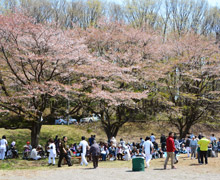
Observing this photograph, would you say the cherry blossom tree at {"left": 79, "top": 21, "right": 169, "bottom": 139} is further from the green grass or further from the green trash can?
the green trash can

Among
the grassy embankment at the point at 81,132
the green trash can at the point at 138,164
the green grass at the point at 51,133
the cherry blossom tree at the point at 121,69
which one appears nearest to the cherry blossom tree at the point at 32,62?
the cherry blossom tree at the point at 121,69

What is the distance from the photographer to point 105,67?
2120cm

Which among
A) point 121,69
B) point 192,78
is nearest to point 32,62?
point 121,69

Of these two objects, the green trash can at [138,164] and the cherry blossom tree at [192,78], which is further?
the cherry blossom tree at [192,78]

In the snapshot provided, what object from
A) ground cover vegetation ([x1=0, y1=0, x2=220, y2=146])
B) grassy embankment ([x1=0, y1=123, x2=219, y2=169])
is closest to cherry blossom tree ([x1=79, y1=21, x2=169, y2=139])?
ground cover vegetation ([x1=0, y1=0, x2=220, y2=146])

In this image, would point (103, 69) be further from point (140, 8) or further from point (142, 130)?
point (140, 8)

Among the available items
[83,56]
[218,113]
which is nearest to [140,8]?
[218,113]

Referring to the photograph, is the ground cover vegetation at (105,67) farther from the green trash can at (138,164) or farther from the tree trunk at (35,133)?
the green trash can at (138,164)

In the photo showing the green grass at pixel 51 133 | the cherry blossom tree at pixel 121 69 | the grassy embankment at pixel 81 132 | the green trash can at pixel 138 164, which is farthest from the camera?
the grassy embankment at pixel 81 132

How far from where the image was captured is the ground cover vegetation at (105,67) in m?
18.5

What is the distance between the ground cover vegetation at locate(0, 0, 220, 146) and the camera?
728 inches

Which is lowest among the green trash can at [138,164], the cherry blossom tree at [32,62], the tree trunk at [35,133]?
the green trash can at [138,164]

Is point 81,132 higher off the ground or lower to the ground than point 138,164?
higher

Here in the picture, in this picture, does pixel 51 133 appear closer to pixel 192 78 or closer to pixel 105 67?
pixel 105 67
